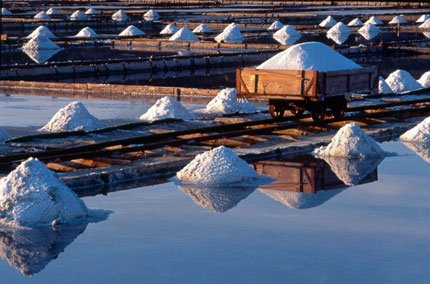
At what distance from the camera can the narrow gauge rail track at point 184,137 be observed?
517 inches

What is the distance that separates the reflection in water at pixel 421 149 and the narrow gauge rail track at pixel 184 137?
198 cm

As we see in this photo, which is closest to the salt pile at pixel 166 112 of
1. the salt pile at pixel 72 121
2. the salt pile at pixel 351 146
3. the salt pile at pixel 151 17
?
the salt pile at pixel 72 121

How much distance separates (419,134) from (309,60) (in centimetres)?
269

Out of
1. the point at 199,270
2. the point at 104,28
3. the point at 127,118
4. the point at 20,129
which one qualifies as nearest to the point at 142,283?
the point at 199,270

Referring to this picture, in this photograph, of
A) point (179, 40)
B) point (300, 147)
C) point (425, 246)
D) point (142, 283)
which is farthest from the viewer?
point (179, 40)

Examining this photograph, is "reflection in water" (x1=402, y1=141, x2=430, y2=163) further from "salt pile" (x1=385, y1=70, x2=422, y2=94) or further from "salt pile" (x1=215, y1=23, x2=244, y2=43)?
"salt pile" (x1=215, y1=23, x2=244, y2=43)

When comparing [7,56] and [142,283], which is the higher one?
[142,283]

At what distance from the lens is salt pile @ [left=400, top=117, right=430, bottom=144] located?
1566cm

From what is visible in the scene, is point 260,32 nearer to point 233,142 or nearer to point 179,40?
point 179,40

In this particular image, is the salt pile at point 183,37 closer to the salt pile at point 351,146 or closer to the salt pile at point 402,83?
the salt pile at point 402,83

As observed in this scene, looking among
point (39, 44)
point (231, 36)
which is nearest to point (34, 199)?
point (39, 44)

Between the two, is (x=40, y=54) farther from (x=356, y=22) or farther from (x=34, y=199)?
(x=34, y=199)

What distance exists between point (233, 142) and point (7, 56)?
76.3 feet

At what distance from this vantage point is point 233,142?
50.0 ft
